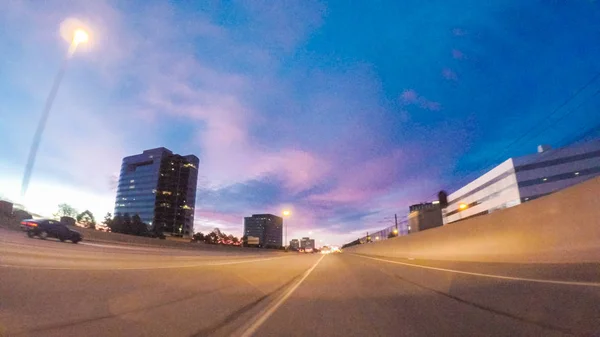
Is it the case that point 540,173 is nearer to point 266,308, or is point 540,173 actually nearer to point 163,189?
point 266,308

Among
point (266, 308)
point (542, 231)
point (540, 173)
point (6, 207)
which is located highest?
point (540, 173)

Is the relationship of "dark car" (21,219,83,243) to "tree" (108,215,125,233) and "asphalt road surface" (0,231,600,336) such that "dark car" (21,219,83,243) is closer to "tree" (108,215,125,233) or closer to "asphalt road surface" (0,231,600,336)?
"asphalt road surface" (0,231,600,336)

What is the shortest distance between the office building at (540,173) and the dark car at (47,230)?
259ft

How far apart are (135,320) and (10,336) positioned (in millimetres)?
1487

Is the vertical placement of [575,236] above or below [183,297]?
above

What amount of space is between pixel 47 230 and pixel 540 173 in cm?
9822

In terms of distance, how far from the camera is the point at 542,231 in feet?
39.6

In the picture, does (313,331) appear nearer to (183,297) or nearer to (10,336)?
(183,297)

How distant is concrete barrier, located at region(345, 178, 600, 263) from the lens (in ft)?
32.3

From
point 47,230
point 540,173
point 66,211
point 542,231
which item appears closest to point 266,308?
point 542,231

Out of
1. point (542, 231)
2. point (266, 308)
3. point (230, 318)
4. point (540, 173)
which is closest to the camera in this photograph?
point (230, 318)

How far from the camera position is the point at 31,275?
19.1 feet

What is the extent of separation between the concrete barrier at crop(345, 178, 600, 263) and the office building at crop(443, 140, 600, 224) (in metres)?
65.1

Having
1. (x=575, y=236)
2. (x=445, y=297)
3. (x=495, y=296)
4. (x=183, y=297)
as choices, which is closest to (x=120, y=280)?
(x=183, y=297)
